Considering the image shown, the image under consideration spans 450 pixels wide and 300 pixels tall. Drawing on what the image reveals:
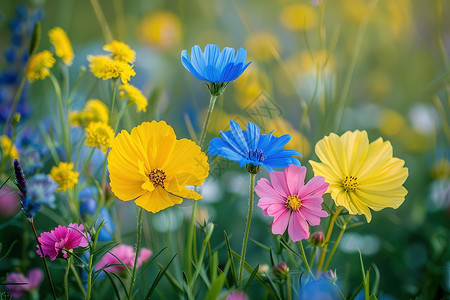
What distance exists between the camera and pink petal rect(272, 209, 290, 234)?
28cm

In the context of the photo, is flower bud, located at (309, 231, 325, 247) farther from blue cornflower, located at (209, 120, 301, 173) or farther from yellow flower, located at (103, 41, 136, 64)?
yellow flower, located at (103, 41, 136, 64)

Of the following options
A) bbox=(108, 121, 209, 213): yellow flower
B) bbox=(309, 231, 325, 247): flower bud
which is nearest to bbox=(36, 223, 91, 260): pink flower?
bbox=(108, 121, 209, 213): yellow flower

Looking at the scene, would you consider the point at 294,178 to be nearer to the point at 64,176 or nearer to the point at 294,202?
the point at 294,202

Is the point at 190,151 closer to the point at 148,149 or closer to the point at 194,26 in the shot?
the point at 148,149

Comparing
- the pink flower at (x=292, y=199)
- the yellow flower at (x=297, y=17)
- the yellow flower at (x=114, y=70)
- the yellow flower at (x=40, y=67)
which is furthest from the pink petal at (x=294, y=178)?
the yellow flower at (x=297, y=17)

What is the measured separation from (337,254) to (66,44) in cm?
40

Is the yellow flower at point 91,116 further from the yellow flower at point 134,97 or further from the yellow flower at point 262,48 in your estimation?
the yellow flower at point 262,48

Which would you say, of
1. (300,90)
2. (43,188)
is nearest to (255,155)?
(43,188)

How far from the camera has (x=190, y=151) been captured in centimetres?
28

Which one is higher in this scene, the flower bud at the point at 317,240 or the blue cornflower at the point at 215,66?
→ the blue cornflower at the point at 215,66

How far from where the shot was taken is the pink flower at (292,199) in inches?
11.1

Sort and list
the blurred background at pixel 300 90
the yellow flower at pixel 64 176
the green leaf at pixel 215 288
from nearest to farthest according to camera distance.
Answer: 1. the green leaf at pixel 215 288
2. the yellow flower at pixel 64 176
3. the blurred background at pixel 300 90

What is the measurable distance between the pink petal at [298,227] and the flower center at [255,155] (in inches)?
1.7

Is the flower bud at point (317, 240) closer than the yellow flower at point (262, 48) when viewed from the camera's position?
Yes
